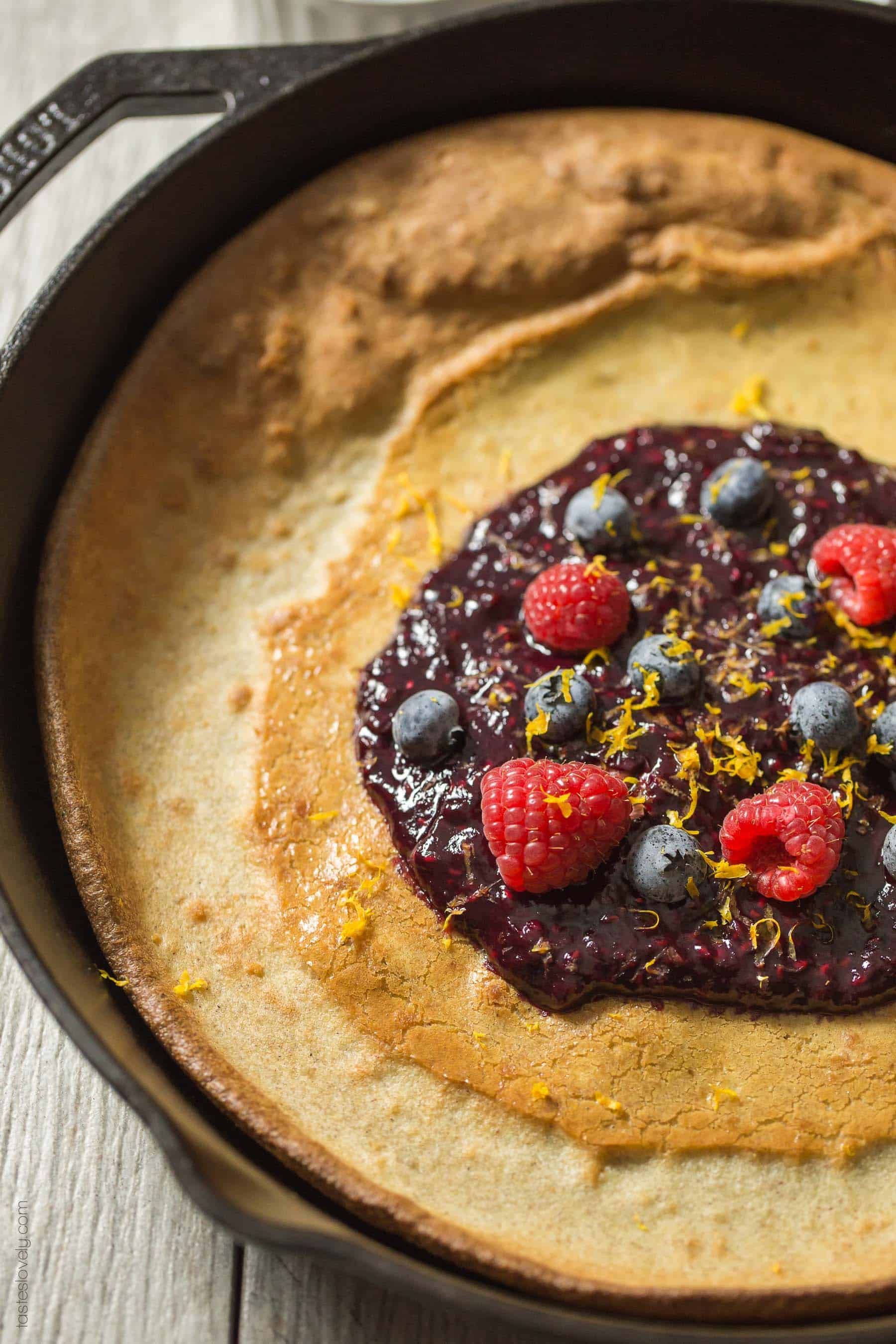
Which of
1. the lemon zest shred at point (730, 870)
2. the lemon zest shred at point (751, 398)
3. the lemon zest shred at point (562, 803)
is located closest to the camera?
the lemon zest shred at point (562, 803)

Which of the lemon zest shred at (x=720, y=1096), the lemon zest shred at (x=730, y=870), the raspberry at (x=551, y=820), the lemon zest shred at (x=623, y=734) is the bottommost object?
the lemon zest shred at (x=720, y=1096)

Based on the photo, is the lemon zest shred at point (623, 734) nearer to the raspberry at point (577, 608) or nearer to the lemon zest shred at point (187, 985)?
the raspberry at point (577, 608)

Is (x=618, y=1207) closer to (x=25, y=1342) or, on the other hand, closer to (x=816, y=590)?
(x=25, y=1342)

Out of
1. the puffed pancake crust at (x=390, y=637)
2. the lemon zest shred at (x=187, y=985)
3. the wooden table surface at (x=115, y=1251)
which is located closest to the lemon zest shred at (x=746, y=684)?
the puffed pancake crust at (x=390, y=637)

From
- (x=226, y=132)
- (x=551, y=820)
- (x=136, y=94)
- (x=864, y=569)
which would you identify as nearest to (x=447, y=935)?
(x=551, y=820)

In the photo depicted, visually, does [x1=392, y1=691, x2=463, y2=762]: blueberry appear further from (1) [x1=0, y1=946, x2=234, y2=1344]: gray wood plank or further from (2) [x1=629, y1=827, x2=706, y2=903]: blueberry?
(1) [x1=0, y1=946, x2=234, y2=1344]: gray wood plank

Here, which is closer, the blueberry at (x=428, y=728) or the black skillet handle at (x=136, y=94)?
the blueberry at (x=428, y=728)

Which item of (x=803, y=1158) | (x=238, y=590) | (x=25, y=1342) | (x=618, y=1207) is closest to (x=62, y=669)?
(x=238, y=590)
